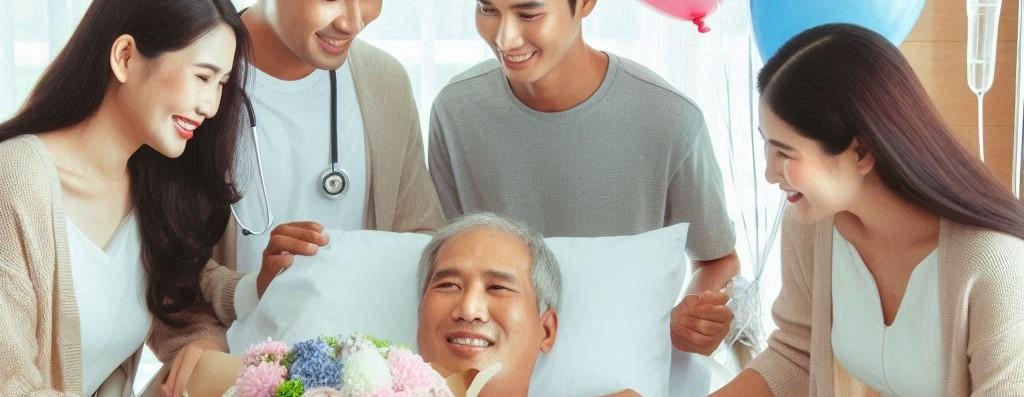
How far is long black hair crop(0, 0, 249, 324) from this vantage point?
7.20 ft

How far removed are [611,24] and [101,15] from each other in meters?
2.26

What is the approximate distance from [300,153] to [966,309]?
149cm

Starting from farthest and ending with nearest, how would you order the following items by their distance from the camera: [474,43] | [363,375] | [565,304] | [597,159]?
[474,43]
[597,159]
[565,304]
[363,375]

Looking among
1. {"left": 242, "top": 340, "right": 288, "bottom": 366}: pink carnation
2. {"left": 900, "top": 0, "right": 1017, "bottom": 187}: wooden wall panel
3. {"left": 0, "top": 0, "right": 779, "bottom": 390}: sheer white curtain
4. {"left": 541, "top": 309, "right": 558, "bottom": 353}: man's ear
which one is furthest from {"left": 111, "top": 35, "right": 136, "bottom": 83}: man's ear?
{"left": 900, "top": 0, "right": 1017, "bottom": 187}: wooden wall panel

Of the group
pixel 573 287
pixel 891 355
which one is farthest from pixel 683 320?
pixel 891 355

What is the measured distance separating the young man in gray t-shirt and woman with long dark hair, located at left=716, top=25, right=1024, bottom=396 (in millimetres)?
648

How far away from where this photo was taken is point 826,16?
266 centimetres

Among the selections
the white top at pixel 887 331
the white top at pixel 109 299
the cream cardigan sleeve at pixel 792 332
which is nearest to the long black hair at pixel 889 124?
the white top at pixel 887 331

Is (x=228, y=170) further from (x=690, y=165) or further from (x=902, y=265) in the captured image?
(x=902, y=265)

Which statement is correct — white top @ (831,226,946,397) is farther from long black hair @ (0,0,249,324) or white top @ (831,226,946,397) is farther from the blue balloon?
long black hair @ (0,0,249,324)

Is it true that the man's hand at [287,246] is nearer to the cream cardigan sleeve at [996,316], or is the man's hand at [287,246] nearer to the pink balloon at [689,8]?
the pink balloon at [689,8]

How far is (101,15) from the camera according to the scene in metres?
2.21

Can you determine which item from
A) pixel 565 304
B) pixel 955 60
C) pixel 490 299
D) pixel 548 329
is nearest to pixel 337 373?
pixel 490 299

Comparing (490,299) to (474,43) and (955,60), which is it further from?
(955,60)
